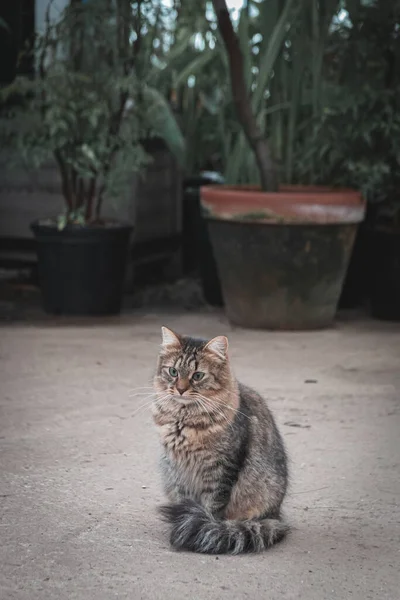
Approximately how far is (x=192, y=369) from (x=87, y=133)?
10.1 feet

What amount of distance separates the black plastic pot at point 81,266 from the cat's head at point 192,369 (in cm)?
277

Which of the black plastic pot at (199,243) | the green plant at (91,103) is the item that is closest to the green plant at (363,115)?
the black plastic pot at (199,243)

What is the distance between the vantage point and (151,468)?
3037 millimetres

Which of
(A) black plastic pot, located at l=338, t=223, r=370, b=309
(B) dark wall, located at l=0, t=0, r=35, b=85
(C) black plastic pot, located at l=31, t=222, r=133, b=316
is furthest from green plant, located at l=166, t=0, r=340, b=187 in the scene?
(B) dark wall, located at l=0, t=0, r=35, b=85

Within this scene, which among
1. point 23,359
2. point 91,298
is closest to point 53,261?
point 91,298

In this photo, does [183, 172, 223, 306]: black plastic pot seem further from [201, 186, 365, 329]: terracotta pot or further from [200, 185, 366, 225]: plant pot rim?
[200, 185, 366, 225]: plant pot rim

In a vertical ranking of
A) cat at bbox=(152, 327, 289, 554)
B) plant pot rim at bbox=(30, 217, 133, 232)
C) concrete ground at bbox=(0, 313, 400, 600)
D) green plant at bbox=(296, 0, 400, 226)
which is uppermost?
green plant at bbox=(296, 0, 400, 226)

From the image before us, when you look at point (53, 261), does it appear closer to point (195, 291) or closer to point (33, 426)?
point (195, 291)

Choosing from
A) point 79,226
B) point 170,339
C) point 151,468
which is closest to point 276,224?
point 79,226

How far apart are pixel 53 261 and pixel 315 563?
328 centimetres

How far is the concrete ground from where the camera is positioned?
223 centimetres

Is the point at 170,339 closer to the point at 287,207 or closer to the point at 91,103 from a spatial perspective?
the point at 287,207

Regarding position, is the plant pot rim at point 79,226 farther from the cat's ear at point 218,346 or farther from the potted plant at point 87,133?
the cat's ear at point 218,346

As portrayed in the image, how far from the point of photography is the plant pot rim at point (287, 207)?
16.0 ft
